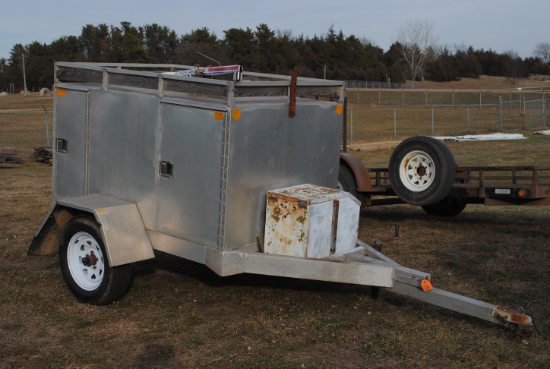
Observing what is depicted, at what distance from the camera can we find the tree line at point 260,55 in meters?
78.4

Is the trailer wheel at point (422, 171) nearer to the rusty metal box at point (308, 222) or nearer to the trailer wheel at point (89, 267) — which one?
the rusty metal box at point (308, 222)

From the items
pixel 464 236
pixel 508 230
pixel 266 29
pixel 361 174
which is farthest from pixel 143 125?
pixel 266 29

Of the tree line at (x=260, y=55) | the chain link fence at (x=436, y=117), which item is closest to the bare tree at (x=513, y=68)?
the tree line at (x=260, y=55)

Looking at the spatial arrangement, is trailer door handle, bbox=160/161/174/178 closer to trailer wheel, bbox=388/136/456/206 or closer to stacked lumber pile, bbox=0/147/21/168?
trailer wheel, bbox=388/136/456/206

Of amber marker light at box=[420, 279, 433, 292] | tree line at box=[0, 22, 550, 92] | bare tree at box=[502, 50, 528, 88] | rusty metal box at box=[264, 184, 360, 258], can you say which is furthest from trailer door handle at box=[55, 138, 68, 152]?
bare tree at box=[502, 50, 528, 88]

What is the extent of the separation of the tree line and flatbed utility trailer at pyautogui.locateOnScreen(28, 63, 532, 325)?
58201 millimetres

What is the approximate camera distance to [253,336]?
5.47 m

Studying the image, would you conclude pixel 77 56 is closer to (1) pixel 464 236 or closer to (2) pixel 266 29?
(2) pixel 266 29

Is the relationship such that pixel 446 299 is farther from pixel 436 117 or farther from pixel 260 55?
pixel 260 55

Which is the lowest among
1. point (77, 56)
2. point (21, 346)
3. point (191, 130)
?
point (21, 346)

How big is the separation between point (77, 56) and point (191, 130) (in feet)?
289

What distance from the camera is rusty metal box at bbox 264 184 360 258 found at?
5.61m

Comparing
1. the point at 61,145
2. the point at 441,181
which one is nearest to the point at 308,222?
the point at 61,145

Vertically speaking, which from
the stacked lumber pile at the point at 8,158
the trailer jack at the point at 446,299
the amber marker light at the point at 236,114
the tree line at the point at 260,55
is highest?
the tree line at the point at 260,55
